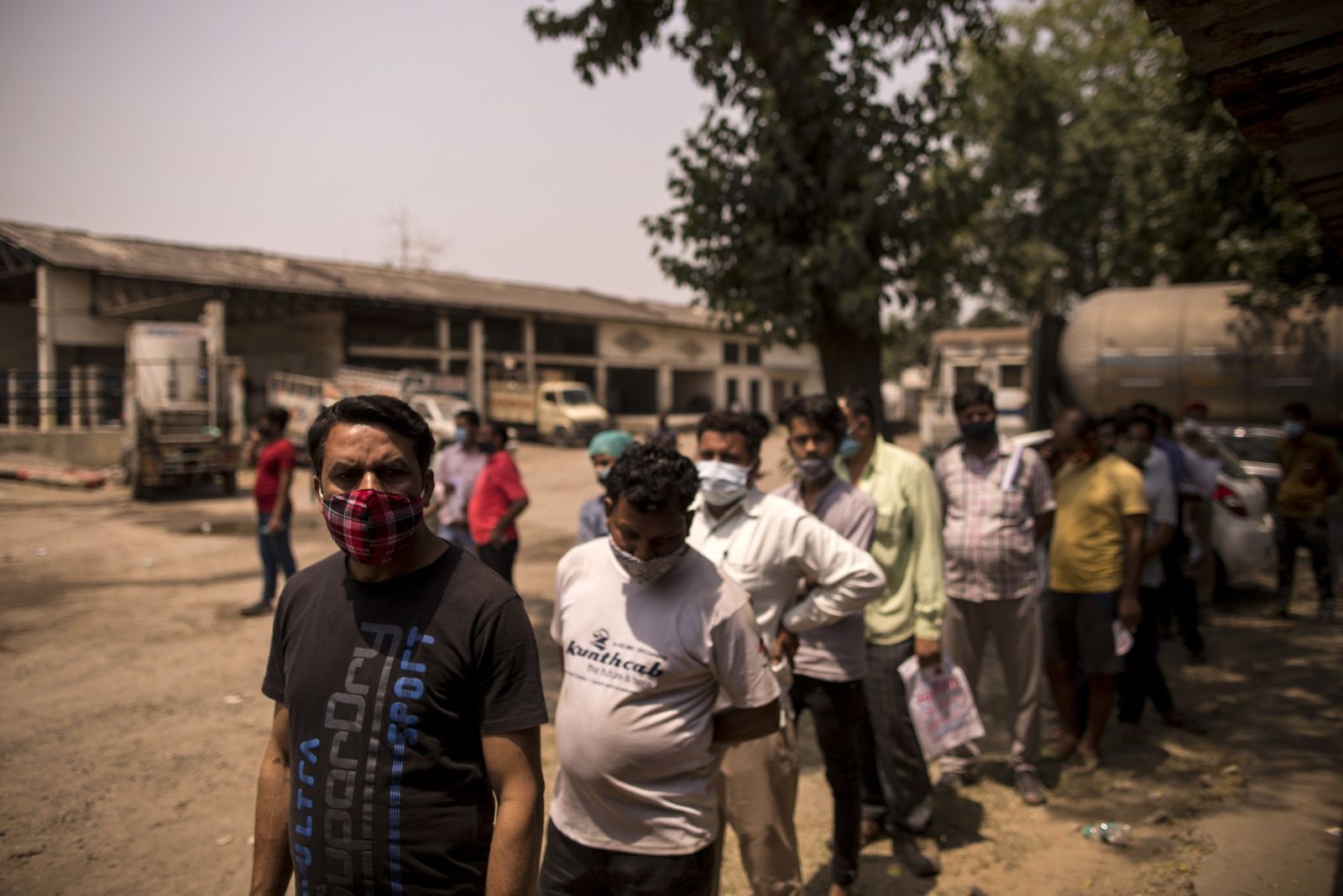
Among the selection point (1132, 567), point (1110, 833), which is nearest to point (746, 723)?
point (1110, 833)

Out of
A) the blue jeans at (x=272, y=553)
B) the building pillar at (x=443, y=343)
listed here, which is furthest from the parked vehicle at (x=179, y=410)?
the blue jeans at (x=272, y=553)

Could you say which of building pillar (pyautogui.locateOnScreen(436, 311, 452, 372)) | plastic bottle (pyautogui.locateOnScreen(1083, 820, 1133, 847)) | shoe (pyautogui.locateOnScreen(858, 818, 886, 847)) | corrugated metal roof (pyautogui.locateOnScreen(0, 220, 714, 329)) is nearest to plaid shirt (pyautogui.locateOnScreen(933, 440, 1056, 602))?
plastic bottle (pyautogui.locateOnScreen(1083, 820, 1133, 847))

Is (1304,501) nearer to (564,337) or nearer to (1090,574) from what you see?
(1090,574)

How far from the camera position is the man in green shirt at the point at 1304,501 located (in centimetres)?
742

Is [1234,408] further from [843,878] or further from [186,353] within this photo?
[186,353]

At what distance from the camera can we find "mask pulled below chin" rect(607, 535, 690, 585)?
236 centimetres

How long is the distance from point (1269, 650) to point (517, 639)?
7124 mm

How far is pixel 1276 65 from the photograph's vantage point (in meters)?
2.36

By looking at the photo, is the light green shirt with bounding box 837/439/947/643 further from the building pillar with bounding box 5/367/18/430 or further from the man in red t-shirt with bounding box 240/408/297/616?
→ the building pillar with bounding box 5/367/18/430

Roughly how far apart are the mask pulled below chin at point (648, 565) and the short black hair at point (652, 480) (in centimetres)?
13

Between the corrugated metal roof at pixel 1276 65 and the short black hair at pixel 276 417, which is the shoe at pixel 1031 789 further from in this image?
the short black hair at pixel 276 417

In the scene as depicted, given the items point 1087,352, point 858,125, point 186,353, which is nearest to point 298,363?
point 186,353

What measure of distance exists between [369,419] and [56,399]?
23728 mm

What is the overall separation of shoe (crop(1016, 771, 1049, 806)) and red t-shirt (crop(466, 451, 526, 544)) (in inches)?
148
